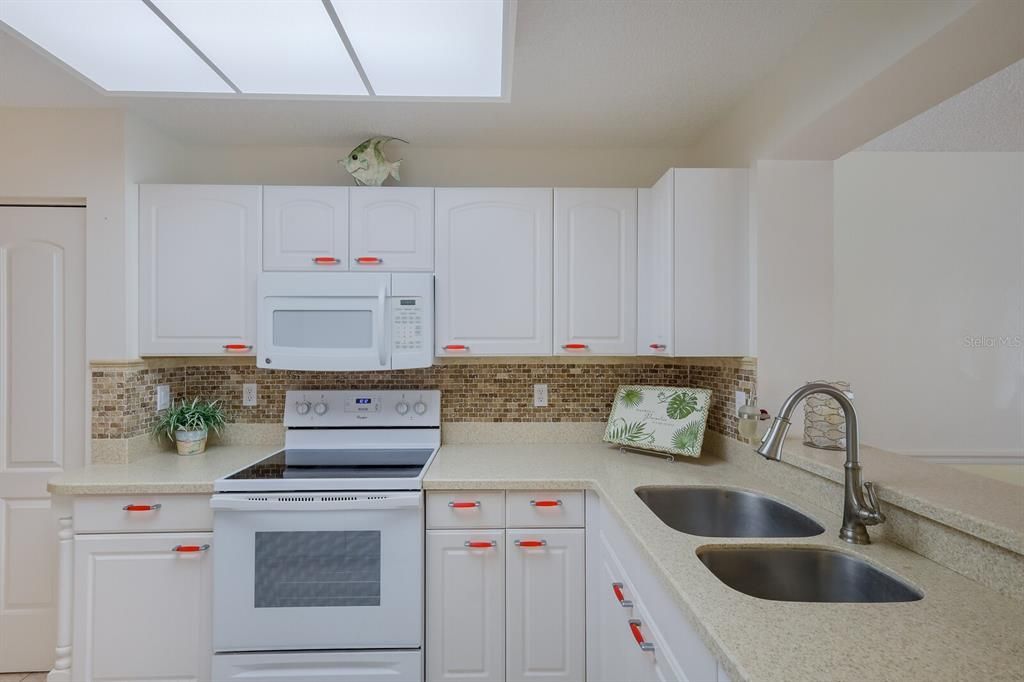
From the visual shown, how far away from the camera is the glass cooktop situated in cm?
198

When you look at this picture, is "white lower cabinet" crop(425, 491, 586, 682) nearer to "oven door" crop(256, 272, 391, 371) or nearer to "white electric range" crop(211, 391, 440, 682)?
"white electric range" crop(211, 391, 440, 682)

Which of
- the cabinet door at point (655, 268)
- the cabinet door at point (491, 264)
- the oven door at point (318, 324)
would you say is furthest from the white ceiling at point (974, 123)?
the oven door at point (318, 324)

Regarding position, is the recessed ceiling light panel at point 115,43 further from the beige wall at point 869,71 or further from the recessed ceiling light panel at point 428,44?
the beige wall at point 869,71

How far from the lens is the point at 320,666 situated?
1857 millimetres

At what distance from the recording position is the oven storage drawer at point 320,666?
1839mm

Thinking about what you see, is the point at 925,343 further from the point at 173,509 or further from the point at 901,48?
the point at 173,509

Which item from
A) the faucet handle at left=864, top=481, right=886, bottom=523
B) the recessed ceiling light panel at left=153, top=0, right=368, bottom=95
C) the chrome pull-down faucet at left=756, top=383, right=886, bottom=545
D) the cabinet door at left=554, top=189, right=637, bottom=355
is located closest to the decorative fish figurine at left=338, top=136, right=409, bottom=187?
the recessed ceiling light panel at left=153, top=0, right=368, bottom=95

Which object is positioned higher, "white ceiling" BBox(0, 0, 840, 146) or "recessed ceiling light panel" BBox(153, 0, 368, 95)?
"white ceiling" BBox(0, 0, 840, 146)

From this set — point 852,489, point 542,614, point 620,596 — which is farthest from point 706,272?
point 542,614

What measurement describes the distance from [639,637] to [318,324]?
5.48 feet

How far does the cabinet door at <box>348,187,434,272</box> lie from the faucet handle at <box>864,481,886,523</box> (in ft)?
5.66

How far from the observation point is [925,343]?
2.81m

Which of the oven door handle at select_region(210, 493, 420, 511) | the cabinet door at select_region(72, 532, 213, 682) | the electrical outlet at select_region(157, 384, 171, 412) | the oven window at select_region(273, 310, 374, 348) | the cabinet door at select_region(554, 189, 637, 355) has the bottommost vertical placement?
the cabinet door at select_region(72, 532, 213, 682)

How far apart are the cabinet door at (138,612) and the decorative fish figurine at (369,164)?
5.35ft
